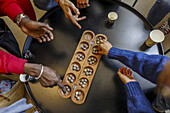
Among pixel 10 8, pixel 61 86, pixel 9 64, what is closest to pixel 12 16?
pixel 10 8

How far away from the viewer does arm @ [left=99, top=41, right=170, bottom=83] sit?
3.09 feet

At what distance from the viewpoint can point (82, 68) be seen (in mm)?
1130

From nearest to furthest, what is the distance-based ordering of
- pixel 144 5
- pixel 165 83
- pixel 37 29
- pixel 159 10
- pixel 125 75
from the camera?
pixel 165 83
pixel 125 75
pixel 37 29
pixel 159 10
pixel 144 5

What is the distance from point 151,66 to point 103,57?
15.6 inches

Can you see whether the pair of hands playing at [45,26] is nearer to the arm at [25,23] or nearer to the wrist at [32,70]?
the arm at [25,23]

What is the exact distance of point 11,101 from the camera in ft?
4.34

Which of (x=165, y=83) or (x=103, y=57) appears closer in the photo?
(x=165, y=83)

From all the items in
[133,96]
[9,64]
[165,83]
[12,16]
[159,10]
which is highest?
[159,10]

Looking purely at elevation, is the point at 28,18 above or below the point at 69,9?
below

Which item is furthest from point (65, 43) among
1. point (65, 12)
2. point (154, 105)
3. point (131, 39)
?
point (154, 105)

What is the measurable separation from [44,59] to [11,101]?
1.97ft

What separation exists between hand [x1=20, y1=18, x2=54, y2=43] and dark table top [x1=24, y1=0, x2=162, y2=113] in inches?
2.2

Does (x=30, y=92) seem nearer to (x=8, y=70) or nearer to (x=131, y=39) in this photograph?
(x=8, y=70)

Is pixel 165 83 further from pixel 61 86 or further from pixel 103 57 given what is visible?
pixel 61 86
